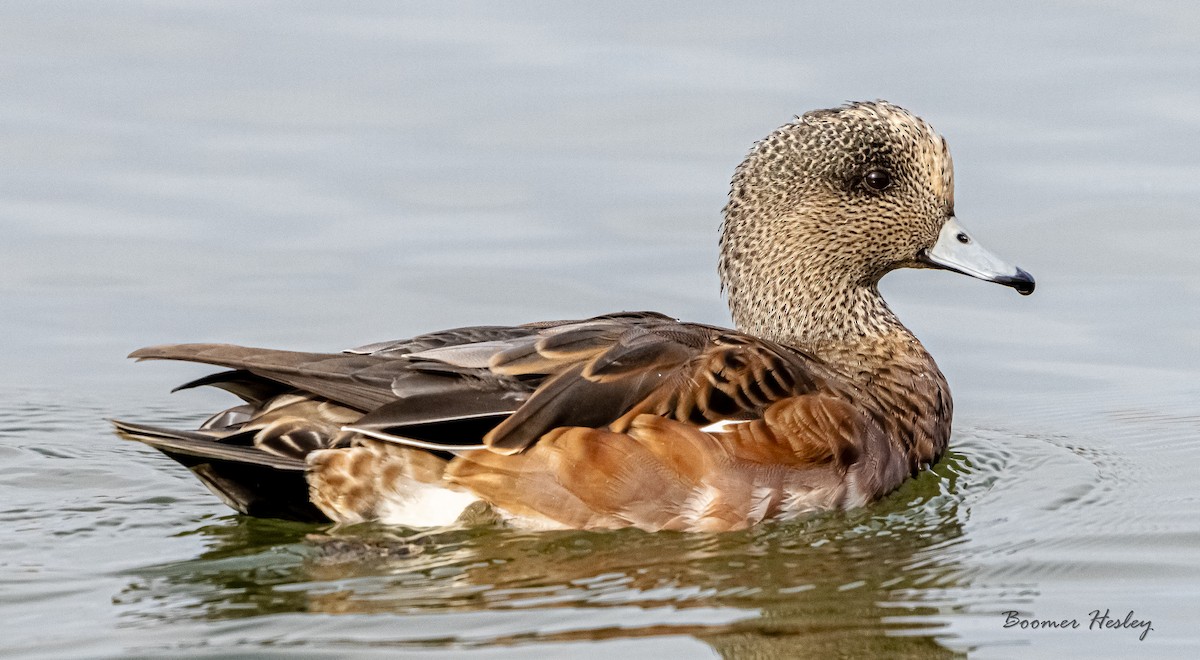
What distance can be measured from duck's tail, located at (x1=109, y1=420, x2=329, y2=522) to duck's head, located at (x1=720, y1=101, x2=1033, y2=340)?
235 centimetres

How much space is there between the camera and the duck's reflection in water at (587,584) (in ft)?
19.6

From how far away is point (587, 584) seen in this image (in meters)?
6.40

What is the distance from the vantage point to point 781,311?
27.5 ft

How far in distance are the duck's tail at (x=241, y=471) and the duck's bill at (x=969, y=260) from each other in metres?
2.99

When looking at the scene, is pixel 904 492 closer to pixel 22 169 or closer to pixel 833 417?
pixel 833 417

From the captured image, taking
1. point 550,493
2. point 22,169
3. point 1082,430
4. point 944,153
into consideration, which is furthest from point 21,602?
point 22,169

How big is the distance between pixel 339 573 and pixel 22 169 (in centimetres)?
580

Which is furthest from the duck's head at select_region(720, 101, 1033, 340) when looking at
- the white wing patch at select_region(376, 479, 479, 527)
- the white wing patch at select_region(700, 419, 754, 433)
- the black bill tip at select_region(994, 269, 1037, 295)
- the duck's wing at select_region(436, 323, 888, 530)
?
the white wing patch at select_region(376, 479, 479, 527)

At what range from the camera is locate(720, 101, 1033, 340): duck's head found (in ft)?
27.1

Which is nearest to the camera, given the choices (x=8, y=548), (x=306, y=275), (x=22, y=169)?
(x=8, y=548)
